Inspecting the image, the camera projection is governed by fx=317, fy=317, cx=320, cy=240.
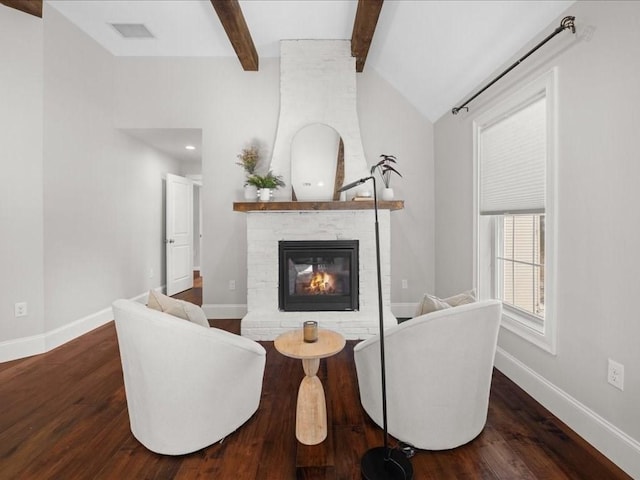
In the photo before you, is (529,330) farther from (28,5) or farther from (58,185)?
(28,5)

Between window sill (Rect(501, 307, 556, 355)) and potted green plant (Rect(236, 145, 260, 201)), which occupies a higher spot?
potted green plant (Rect(236, 145, 260, 201))

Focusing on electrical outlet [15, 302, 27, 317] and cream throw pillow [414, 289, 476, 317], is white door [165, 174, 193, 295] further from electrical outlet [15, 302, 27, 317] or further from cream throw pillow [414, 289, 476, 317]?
cream throw pillow [414, 289, 476, 317]

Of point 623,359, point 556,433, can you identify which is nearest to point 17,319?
point 556,433

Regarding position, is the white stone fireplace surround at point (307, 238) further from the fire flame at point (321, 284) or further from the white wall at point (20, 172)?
the white wall at point (20, 172)

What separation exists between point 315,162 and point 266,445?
2797mm

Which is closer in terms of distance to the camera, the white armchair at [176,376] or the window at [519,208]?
the white armchair at [176,376]

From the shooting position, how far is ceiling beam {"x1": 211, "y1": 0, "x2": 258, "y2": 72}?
2619 millimetres

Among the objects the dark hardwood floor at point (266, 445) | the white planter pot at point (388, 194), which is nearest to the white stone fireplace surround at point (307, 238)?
the white planter pot at point (388, 194)

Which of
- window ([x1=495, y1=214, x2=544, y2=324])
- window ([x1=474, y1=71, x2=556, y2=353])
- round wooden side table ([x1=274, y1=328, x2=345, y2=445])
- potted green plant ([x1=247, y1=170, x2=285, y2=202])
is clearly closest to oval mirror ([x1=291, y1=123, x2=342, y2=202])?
potted green plant ([x1=247, y1=170, x2=285, y2=202])

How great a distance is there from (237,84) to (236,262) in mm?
2147

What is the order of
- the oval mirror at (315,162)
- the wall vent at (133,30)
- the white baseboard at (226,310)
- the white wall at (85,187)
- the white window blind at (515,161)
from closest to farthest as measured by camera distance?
the white window blind at (515,161) < the white wall at (85,187) < the wall vent at (133,30) < the oval mirror at (315,162) < the white baseboard at (226,310)

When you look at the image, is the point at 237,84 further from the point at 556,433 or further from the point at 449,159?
the point at 556,433

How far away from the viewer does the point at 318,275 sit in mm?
3514

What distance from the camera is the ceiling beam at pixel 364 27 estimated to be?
261 centimetres
